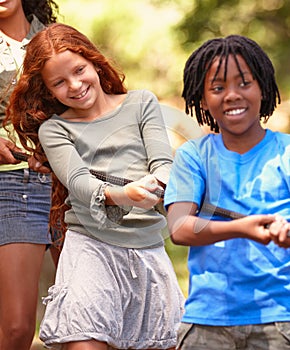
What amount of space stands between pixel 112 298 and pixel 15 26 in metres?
1.25

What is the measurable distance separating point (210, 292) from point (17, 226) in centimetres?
134

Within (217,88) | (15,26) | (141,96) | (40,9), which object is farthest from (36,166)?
(217,88)

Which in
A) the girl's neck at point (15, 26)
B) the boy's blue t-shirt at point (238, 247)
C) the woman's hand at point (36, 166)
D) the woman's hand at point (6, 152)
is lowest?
the boy's blue t-shirt at point (238, 247)

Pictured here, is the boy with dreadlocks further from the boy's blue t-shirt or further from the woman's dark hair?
the woman's dark hair

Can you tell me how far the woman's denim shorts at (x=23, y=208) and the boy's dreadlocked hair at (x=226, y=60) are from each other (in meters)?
1.17

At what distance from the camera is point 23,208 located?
13.8 feet

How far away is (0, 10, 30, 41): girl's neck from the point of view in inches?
171

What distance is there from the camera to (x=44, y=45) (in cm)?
370

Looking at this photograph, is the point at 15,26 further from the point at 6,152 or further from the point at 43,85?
the point at 43,85

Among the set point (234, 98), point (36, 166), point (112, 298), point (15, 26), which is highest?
point (15, 26)

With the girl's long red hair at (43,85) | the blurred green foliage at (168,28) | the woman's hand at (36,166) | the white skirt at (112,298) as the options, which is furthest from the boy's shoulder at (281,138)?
the blurred green foliage at (168,28)

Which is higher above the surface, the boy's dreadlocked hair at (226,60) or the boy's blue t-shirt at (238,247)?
the boy's dreadlocked hair at (226,60)

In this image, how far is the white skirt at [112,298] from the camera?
350cm

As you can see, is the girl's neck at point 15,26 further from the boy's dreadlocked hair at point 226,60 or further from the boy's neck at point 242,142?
the boy's neck at point 242,142
